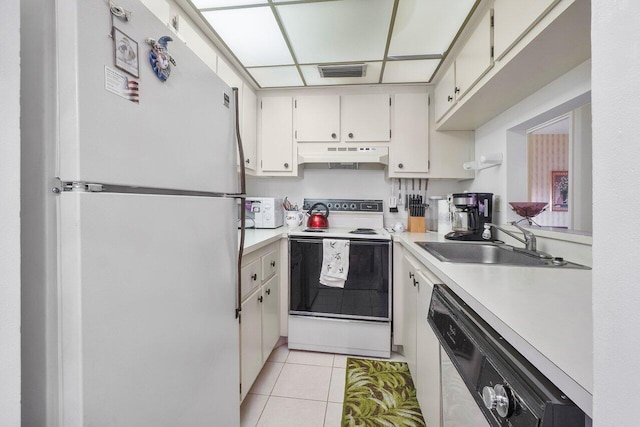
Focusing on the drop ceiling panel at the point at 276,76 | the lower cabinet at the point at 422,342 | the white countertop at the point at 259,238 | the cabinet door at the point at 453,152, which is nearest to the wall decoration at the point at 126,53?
the white countertop at the point at 259,238

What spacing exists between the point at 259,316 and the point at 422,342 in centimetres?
98

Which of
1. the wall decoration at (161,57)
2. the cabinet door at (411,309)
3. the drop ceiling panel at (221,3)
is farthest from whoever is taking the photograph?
the cabinet door at (411,309)

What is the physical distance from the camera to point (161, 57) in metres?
0.73

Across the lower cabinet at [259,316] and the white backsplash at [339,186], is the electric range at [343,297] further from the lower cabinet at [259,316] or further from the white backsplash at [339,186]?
the white backsplash at [339,186]

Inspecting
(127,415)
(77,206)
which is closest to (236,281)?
(127,415)

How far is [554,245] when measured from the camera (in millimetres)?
1319

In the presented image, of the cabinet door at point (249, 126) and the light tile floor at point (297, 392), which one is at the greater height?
the cabinet door at point (249, 126)

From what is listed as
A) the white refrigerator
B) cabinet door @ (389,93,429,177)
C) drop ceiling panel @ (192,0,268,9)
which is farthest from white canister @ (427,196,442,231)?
the white refrigerator

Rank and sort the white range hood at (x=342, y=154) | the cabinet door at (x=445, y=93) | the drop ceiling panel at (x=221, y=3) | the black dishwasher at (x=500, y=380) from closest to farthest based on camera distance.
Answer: the black dishwasher at (x=500, y=380) → the drop ceiling panel at (x=221, y=3) → the cabinet door at (x=445, y=93) → the white range hood at (x=342, y=154)

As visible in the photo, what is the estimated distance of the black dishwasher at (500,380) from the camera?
1.39 feet

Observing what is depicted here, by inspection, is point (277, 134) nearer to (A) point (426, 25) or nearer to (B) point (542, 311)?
(A) point (426, 25)

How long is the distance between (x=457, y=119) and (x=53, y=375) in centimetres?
245

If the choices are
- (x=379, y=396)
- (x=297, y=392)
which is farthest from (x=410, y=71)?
(x=297, y=392)
